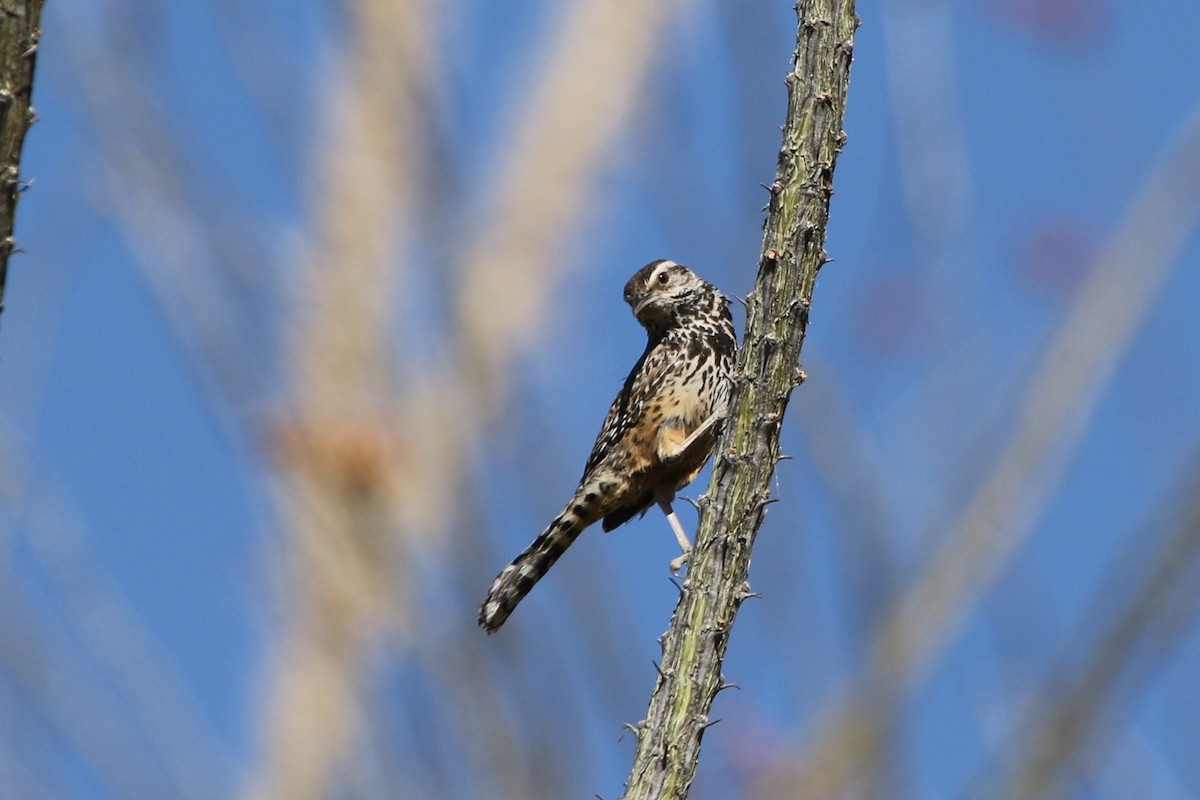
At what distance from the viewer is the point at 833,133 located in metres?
3.49

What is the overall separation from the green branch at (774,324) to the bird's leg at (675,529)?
0.49 meters

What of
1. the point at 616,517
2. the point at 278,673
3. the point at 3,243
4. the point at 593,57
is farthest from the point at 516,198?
the point at 3,243

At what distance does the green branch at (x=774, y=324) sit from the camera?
11.3ft

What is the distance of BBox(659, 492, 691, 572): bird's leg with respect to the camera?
4.38 m

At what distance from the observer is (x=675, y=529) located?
511 cm

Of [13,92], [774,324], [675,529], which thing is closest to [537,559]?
[675,529]

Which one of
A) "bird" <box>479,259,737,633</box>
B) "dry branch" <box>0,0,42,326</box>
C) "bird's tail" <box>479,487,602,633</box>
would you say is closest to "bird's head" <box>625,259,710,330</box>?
"bird" <box>479,259,737,633</box>

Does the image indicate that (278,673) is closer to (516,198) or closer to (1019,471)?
(516,198)

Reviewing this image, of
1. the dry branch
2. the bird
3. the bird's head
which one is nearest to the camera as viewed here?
the dry branch

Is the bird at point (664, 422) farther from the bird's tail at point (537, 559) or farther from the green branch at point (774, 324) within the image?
the green branch at point (774, 324)

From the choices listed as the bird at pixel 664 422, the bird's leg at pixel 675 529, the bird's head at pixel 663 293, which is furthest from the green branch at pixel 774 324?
the bird's head at pixel 663 293

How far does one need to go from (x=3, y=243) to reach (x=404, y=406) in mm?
2058

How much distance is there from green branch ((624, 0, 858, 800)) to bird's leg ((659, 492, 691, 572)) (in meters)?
0.49

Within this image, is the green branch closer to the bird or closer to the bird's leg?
the bird's leg
